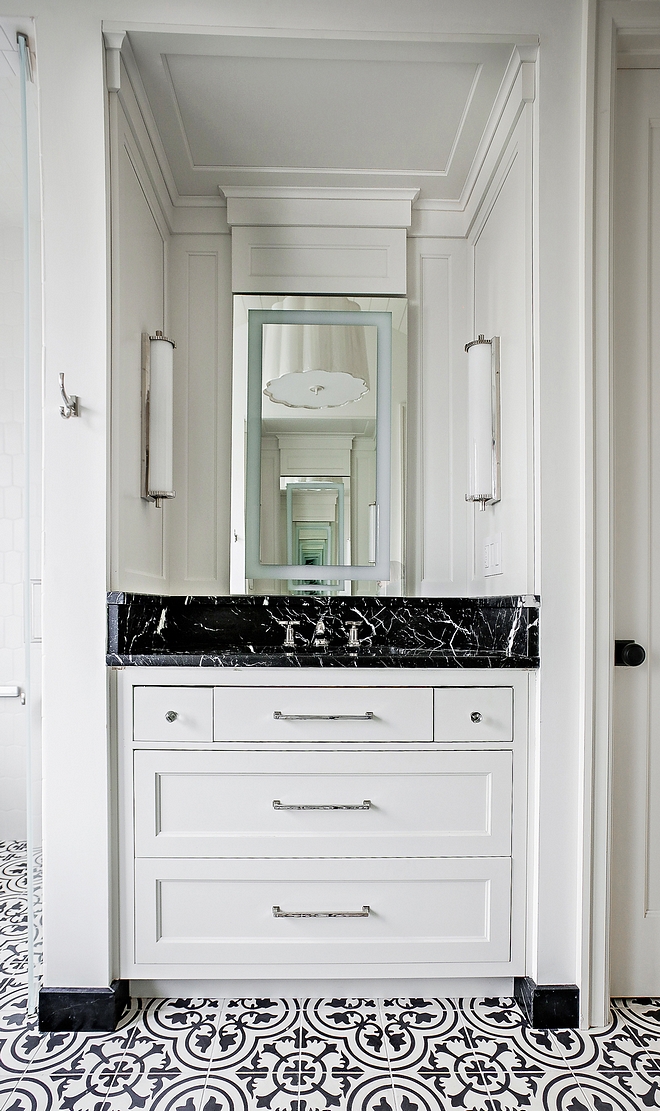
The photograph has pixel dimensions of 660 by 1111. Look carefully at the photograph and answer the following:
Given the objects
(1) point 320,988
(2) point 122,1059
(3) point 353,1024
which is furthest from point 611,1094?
(2) point 122,1059

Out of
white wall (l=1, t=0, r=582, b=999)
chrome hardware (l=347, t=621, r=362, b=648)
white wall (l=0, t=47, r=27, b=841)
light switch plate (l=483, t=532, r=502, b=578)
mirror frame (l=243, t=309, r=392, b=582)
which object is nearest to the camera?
white wall (l=1, t=0, r=582, b=999)

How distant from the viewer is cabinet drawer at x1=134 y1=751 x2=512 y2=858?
1.86 meters

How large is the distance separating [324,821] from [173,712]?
0.49 metres

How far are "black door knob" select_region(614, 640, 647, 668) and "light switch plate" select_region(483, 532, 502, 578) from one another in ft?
1.48

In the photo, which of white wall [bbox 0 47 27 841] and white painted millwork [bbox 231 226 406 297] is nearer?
white painted millwork [bbox 231 226 406 297]

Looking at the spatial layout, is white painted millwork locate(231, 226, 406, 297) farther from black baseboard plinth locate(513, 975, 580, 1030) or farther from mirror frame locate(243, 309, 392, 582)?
black baseboard plinth locate(513, 975, 580, 1030)

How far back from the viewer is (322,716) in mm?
1875

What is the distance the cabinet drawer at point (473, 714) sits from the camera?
6.17 feet

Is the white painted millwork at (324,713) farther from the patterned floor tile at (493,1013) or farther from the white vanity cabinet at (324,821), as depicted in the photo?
the patterned floor tile at (493,1013)

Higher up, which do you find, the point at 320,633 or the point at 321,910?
the point at 320,633

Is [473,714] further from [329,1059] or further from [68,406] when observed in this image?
[68,406]

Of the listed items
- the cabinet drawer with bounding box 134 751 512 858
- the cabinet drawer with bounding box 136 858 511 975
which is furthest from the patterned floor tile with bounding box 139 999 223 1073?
the cabinet drawer with bounding box 134 751 512 858

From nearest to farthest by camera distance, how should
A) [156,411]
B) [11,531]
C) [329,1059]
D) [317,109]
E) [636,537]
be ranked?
[329,1059], [636,537], [317,109], [156,411], [11,531]

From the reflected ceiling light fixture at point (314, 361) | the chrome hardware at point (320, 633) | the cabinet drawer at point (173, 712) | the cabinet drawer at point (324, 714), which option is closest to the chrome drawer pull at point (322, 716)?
the cabinet drawer at point (324, 714)
